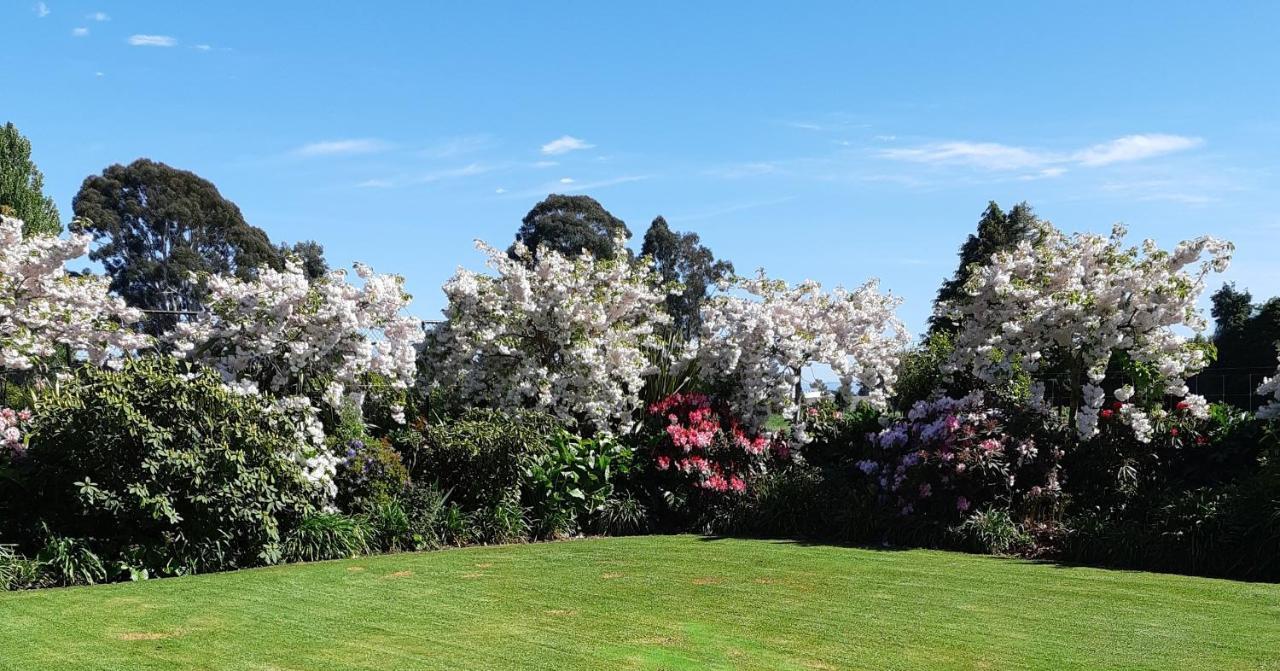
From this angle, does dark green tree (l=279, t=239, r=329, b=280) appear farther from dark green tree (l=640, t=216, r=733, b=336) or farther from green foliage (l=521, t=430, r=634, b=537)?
green foliage (l=521, t=430, r=634, b=537)

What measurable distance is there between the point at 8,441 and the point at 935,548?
8.27 m

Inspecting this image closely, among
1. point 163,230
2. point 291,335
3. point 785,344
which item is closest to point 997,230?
point 785,344

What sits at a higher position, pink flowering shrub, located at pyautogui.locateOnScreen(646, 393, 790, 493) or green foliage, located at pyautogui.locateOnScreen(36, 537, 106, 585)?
pink flowering shrub, located at pyautogui.locateOnScreen(646, 393, 790, 493)

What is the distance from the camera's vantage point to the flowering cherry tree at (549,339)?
1195 centimetres

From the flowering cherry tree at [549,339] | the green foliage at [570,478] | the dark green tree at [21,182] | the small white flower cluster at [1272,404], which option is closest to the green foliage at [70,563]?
the green foliage at [570,478]

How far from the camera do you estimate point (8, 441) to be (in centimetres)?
894

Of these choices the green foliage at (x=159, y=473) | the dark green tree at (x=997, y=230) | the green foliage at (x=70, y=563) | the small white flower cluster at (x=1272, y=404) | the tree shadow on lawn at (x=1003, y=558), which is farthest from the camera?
the dark green tree at (x=997, y=230)

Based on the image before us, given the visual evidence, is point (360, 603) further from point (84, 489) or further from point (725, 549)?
point (725, 549)

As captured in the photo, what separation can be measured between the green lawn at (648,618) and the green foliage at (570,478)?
1.89 meters

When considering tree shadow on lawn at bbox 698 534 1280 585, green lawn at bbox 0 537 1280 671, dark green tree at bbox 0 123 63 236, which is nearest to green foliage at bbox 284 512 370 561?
green lawn at bbox 0 537 1280 671

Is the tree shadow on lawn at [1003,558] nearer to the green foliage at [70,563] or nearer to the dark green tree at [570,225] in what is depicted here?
the green foliage at [70,563]

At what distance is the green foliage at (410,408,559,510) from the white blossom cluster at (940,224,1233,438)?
191 inches

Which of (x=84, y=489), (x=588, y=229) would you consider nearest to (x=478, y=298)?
(x=84, y=489)

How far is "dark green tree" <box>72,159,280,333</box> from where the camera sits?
47562mm
